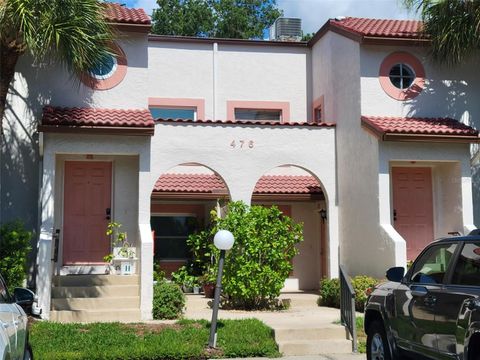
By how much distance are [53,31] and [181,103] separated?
24.1ft

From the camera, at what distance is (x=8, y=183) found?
1374 centimetres

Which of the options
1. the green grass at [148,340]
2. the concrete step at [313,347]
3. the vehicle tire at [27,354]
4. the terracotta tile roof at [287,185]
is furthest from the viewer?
the terracotta tile roof at [287,185]

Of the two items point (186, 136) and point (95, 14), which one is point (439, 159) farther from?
point (95, 14)

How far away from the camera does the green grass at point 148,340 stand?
927 cm

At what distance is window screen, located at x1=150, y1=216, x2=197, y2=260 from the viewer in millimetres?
18781

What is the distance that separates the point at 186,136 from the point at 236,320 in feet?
16.5

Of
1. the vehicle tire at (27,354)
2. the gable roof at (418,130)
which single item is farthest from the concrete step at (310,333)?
the gable roof at (418,130)

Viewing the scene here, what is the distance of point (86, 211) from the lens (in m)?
14.4

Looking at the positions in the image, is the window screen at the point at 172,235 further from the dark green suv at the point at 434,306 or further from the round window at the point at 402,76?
the dark green suv at the point at 434,306

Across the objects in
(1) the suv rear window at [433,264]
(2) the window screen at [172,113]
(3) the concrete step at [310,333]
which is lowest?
(3) the concrete step at [310,333]

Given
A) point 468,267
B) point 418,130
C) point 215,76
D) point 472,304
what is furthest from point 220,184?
point 472,304

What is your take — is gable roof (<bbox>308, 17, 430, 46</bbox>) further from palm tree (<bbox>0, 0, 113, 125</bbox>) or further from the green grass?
the green grass

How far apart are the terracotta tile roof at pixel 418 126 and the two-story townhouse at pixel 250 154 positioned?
0.10ft

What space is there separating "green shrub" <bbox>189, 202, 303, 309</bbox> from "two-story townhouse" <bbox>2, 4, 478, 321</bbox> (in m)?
1.19
